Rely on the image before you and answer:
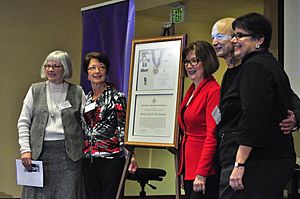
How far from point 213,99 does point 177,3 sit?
3629mm

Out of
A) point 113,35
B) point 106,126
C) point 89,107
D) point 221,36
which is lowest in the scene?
point 106,126

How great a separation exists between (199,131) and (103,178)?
0.81m

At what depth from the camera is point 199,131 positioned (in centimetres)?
257

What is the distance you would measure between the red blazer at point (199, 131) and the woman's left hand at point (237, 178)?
1.47ft

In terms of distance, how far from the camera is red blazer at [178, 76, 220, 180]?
Answer: 2.44 m

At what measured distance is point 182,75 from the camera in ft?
9.69

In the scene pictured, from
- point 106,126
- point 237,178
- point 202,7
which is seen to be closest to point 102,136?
point 106,126

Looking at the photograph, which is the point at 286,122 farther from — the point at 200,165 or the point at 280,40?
the point at 280,40

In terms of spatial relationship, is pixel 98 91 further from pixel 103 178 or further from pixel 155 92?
pixel 103 178

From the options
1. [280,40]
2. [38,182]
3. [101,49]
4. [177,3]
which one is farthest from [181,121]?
[177,3]

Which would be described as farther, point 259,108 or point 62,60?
point 62,60

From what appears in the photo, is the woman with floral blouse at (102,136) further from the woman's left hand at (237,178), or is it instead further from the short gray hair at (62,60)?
the woman's left hand at (237,178)

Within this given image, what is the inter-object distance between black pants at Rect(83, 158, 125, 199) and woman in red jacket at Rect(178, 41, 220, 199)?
1.74 feet

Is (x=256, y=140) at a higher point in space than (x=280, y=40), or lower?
lower
